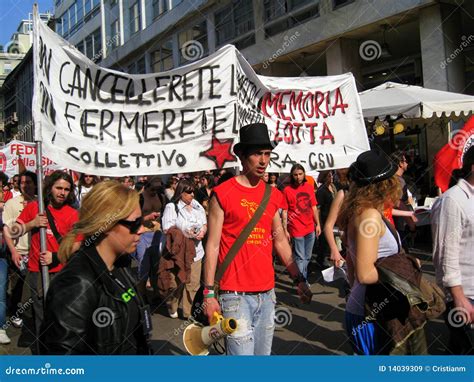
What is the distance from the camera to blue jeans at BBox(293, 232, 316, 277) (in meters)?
6.90

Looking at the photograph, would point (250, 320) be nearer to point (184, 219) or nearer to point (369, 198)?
point (369, 198)

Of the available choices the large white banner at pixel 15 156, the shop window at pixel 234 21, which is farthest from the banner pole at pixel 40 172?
the shop window at pixel 234 21

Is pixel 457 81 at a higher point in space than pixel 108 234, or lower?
higher

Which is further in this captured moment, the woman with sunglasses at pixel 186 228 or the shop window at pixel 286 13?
the shop window at pixel 286 13

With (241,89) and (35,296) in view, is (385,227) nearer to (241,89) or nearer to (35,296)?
(241,89)

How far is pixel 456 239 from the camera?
9.13 ft

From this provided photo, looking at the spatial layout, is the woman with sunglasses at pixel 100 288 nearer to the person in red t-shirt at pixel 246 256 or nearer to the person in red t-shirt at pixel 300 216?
the person in red t-shirt at pixel 246 256

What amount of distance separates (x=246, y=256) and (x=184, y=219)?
321 centimetres

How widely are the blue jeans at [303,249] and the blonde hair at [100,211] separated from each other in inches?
201

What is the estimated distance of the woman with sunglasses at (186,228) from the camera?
6074 millimetres

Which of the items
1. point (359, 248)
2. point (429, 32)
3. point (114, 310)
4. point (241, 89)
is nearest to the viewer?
point (114, 310)

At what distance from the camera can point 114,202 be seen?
1994 millimetres

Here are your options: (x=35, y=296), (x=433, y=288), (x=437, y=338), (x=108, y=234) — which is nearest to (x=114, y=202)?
(x=108, y=234)

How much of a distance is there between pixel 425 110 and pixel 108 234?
23.6 feet
